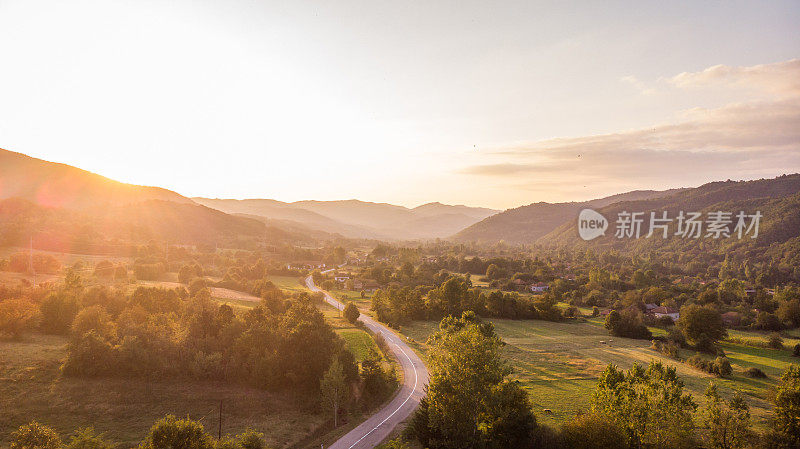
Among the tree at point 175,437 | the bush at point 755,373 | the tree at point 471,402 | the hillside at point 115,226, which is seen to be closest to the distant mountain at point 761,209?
the bush at point 755,373

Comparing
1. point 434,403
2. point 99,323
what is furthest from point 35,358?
point 434,403

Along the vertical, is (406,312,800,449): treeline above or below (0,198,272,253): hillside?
below

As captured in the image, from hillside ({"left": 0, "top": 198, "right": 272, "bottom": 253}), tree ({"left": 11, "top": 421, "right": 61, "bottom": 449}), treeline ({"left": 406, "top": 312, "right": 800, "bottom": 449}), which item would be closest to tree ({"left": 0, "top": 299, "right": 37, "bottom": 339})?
tree ({"left": 11, "top": 421, "right": 61, "bottom": 449})

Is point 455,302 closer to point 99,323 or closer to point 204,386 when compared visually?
point 204,386

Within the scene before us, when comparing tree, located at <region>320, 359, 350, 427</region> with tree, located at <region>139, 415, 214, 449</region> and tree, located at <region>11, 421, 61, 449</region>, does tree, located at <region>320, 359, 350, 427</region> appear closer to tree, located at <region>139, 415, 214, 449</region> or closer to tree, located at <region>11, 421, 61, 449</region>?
tree, located at <region>139, 415, 214, 449</region>

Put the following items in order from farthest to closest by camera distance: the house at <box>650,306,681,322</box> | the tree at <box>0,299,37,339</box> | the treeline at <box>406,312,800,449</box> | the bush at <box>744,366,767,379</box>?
the house at <box>650,306,681,322</box>, the bush at <box>744,366,767,379</box>, the tree at <box>0,299,37,339</box>, the treeline at <box>406,312,800,449</box>

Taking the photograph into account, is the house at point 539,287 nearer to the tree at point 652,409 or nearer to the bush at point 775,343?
the bush at point 775,343
